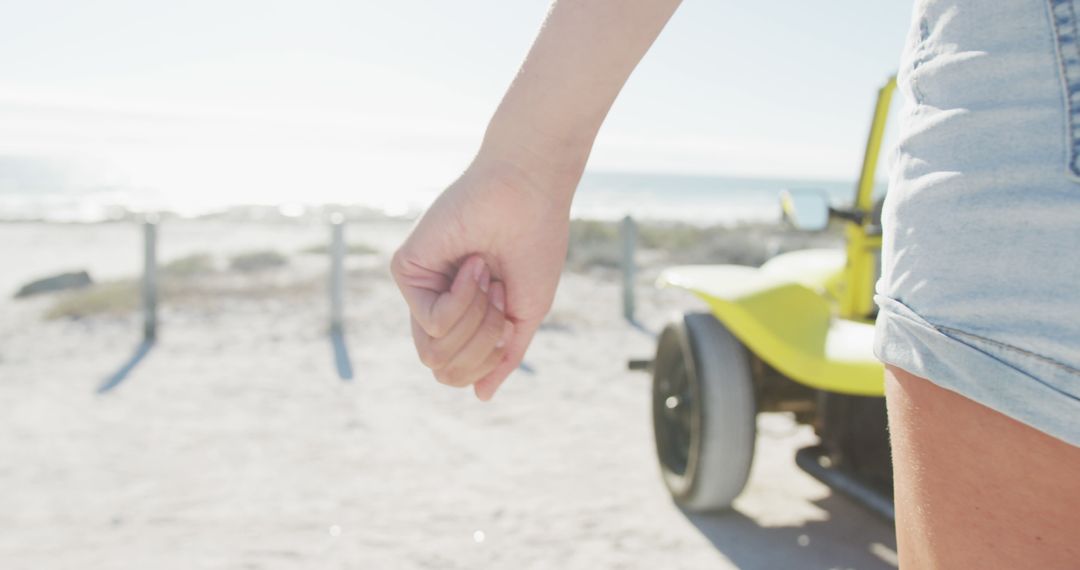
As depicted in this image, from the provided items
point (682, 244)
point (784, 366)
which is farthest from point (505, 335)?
point (682, 244)

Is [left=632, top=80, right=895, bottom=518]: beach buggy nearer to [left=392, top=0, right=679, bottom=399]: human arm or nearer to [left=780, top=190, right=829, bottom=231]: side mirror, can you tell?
[left=780, top=190, right=829, bottom=231]: side mirror

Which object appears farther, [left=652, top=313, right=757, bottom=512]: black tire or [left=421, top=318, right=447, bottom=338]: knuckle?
[left=652, top=313, right=757, bottom=512]: black tire

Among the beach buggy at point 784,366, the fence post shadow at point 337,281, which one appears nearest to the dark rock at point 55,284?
the fence post shadow at point 337,281

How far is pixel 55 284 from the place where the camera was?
35.3ft

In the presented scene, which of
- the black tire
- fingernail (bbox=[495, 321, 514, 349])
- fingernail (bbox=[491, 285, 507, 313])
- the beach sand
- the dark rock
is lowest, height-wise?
the dark rock

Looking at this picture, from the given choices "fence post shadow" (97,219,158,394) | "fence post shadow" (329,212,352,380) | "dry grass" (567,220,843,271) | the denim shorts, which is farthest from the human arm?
"dry grass" (567,220,843,271)

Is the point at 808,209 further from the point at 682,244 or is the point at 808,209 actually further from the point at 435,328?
the point at 682,244

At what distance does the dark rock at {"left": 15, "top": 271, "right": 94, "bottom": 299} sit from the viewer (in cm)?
1055

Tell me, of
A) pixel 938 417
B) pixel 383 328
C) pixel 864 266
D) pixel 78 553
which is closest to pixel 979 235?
pixel 938 417

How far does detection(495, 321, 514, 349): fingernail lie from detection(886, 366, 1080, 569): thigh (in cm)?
61

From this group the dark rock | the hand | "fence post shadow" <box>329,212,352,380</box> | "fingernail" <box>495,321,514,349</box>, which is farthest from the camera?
the dark rock

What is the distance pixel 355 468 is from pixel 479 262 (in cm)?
320

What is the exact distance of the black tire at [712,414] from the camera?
10.8ft

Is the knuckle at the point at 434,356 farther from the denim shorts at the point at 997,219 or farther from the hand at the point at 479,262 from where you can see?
A: the denim shorts at the point at 997,219
